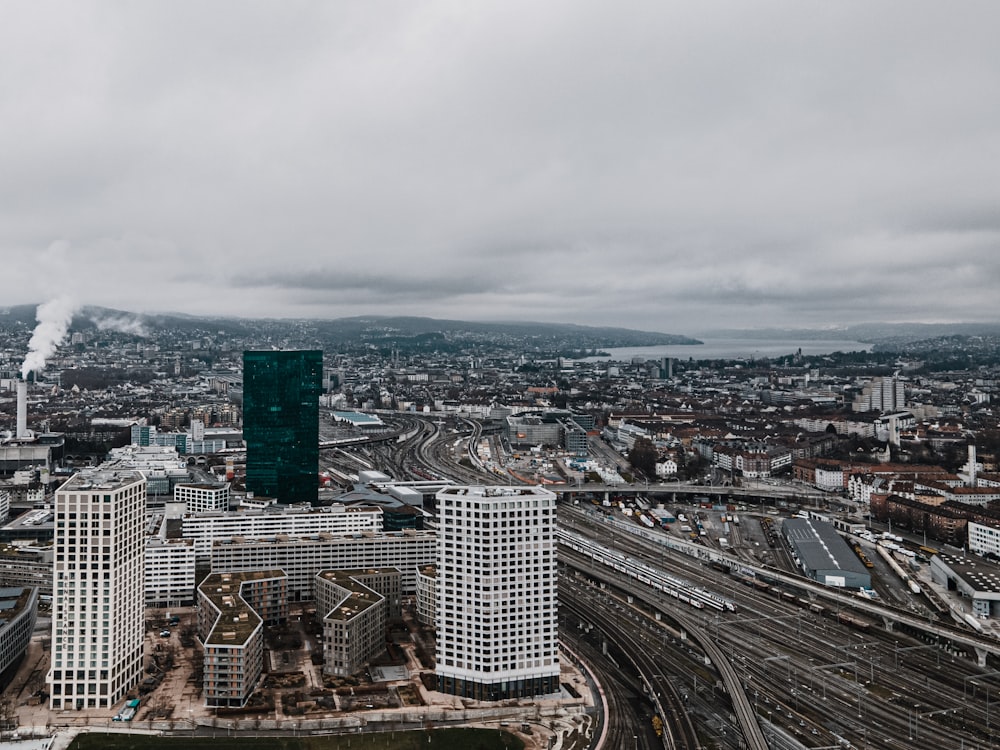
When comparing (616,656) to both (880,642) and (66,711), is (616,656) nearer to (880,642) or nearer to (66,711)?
(880,642)

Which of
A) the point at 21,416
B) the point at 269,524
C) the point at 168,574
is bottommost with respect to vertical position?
the point at 168,574

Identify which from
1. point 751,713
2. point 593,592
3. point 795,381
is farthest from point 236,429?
point 795,381

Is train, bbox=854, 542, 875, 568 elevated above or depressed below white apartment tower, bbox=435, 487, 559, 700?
below

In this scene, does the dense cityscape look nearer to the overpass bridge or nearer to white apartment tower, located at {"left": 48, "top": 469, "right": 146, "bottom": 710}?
white apartment tower, located at {"left": 48, "top": 469, "right": 146, "bottom": 710}

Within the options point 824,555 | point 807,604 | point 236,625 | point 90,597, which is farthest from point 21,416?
point 807,604

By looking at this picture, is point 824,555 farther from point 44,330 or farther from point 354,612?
point 44,330

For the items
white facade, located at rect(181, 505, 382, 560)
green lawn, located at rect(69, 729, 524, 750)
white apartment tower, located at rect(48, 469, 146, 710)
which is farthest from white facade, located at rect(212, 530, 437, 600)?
green lawn, located at rect(69, 729, 524, 750)

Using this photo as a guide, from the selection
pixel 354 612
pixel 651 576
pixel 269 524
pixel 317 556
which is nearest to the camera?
pixel 354 612
